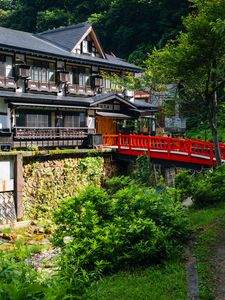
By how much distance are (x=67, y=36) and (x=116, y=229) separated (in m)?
27.1

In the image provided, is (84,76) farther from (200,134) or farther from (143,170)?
(200,134)

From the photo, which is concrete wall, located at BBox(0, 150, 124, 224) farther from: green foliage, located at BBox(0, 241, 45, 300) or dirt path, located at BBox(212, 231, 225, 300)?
green foliage, located at BBox(0, 241, 45, 300)

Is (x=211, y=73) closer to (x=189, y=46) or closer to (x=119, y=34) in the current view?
(x=189, y=46)

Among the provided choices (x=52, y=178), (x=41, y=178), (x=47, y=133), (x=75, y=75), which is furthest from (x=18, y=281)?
(x=75, y=75)

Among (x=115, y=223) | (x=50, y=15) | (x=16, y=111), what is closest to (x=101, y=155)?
(x=16, y=111)

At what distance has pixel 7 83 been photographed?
2477cm

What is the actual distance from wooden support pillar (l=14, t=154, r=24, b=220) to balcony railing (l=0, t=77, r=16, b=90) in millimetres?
6770

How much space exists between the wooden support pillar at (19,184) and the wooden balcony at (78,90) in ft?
33.1

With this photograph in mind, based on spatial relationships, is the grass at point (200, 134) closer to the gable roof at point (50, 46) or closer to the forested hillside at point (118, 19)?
the gable roof at point (50, 46)

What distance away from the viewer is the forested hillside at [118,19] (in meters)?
50.6

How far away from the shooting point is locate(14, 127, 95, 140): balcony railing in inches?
902

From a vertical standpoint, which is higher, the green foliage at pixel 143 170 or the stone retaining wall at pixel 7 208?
the green foliage at pixel 143 170

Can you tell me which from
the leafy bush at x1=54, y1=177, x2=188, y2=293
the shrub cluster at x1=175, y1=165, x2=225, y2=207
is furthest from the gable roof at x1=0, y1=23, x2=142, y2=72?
the leafy bush at x1=54, y1=177, x2=188, y2=293

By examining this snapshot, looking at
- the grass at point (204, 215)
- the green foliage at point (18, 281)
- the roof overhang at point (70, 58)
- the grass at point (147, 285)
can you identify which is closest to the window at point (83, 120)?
the roof overhang at point (70, 58)
